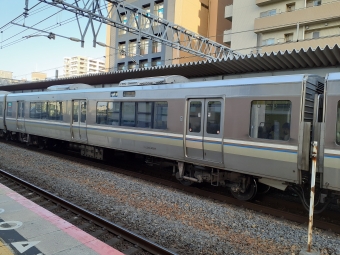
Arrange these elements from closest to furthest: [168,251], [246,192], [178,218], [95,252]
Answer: [95,252]
[168,251]
[178,218]
[246,192]

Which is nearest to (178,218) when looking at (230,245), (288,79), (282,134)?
(230,245)

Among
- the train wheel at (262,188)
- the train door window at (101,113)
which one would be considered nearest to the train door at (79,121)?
the train door window at (101,113)

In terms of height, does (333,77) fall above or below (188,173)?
above

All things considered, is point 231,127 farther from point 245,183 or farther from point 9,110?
point 9,110

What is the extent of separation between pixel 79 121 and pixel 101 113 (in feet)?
5.37

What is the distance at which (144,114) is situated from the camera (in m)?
9.38

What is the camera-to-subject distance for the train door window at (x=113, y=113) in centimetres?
1041

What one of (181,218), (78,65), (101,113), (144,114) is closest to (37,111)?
(101,113)

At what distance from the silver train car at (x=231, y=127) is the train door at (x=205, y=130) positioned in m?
0.03

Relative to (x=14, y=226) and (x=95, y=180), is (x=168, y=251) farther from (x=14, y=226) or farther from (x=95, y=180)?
(x=95, y=180)

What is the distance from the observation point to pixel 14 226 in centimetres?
490

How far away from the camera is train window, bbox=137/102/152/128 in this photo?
9.23 meters

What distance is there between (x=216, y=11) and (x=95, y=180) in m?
34.8

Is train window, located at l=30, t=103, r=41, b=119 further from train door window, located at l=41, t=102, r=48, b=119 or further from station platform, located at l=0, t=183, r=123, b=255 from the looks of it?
station platform, located at l=0, t=183, r=123, b=255
